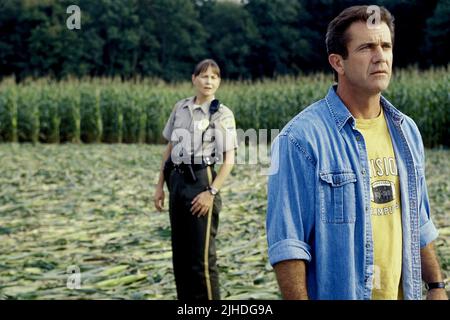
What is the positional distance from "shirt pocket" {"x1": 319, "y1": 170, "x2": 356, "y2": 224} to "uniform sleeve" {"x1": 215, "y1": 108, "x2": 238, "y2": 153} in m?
2.15

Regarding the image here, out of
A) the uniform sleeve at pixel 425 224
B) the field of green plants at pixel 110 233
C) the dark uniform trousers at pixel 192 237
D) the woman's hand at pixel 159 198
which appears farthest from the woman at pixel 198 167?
the uniform sleeve at pixel 425 224

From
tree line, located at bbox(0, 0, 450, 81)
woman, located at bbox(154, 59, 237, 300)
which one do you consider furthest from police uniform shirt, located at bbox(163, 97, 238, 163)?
tree line, located at bbox(0, 0, 450, 81)

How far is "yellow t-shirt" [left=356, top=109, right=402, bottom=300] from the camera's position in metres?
2.37

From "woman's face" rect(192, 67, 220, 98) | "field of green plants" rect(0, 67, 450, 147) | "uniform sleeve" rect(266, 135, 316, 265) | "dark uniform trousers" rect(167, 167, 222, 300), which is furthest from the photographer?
"field of green plants" rect(0, 67, 450, 147)

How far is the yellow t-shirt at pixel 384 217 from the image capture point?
237 centimetres

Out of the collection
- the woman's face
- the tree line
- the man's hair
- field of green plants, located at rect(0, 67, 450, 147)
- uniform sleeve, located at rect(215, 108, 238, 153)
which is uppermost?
the tree line

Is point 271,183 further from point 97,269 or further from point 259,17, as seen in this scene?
point 259,17

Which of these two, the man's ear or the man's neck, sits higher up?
the man's ear

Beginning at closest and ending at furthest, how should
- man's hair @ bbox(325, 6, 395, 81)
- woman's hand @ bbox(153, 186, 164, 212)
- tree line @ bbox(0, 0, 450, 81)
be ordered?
man's hair @ bbox(325, 6, 395, 81) → woman's hand @ bbox(153, 186, 164, 212) → tree line @ bbox(0, 0, 450, 81)

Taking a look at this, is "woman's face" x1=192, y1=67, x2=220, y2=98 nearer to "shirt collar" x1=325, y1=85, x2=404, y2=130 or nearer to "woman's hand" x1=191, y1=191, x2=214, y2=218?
"woman's hand" x1=191, y1=191, x2=214, y2=218

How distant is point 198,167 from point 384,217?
2.21 meters

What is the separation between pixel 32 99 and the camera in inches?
878

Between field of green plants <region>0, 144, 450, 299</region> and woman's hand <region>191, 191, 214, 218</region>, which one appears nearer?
woman's hand <region>191, 191, 214, 218</region>

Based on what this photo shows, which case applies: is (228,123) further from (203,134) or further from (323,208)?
(323,208)
